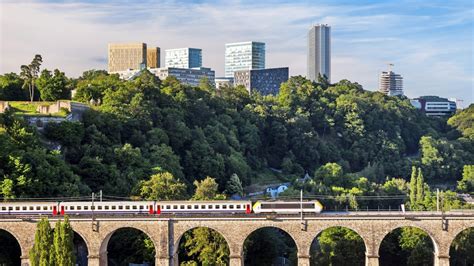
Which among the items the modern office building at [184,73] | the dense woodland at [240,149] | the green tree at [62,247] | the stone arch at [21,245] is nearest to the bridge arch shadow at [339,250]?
the dense woodland at [240,149]

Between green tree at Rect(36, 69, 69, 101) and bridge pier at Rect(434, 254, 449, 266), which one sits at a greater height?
green tree at Rect(36, 69, 69, 101)

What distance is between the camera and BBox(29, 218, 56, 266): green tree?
1925 inches

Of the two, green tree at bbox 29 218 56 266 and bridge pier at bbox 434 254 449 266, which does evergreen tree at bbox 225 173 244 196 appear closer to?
bridge pier at bbox 434 254 449 266

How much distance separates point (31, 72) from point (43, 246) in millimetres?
45734

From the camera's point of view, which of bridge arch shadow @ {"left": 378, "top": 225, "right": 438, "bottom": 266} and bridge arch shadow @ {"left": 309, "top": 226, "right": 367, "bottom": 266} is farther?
bridge arch shadow @ {"left": 378, "top": 225, "right": 438, "bottom": 266}

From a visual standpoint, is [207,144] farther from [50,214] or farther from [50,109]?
[50,214]

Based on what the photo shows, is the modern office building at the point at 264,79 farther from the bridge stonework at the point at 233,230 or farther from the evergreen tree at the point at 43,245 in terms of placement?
the evergreen tree at the point at 43,245

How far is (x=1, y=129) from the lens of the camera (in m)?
67.6

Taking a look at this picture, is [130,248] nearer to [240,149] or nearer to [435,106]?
[240,149]

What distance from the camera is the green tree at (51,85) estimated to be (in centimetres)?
9044

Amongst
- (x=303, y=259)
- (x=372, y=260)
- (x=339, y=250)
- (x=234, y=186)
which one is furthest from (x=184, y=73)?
(x=372, y=260)

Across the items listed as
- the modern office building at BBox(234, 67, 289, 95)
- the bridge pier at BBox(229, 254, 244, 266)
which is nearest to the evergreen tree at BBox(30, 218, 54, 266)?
the bridge pier at BBox(229, 254, 244, 266)

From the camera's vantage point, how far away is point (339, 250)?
6375 cm

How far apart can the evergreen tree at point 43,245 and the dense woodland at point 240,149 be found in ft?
42.7
